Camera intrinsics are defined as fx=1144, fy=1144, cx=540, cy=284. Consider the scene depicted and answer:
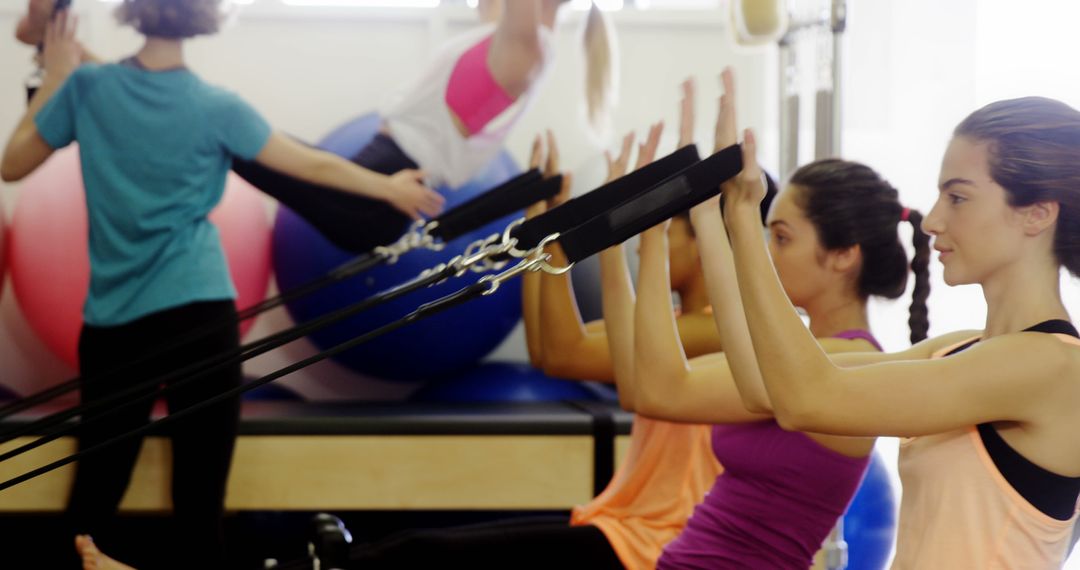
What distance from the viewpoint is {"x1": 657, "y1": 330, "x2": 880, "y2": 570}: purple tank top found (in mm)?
1585

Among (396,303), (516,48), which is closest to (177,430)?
(396,303)

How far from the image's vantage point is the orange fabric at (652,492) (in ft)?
5.99

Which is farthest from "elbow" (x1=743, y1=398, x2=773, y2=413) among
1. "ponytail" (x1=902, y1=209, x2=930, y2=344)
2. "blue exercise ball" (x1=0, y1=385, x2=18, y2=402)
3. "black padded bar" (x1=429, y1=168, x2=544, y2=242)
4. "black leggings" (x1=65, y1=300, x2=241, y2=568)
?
"blue exercise ball" (x1=0, y1=385, x2=18, y2=402)

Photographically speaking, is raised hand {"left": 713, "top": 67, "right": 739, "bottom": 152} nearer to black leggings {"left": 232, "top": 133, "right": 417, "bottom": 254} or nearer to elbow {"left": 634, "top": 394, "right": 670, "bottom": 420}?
elbow {"left": 634, "top": 394, "right": 670, "bottom": 420}

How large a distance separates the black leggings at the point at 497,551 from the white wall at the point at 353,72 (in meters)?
1.73

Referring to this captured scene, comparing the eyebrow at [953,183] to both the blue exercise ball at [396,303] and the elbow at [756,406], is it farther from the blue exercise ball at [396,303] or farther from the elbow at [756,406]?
the blue exercise ball at [396,303]

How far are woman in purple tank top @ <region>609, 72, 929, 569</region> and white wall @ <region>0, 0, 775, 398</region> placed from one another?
170 cm

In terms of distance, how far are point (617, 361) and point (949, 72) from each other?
1146 millimetres

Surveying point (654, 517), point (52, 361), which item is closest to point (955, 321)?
point (654, 517)

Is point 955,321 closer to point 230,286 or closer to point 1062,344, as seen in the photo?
point 1062,344

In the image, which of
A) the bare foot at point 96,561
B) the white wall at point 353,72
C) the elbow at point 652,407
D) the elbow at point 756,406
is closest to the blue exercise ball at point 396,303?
the white wall at point 353,72

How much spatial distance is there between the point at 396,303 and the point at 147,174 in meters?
0.90

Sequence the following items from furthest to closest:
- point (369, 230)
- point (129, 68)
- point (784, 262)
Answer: point (369, 230) → point (129, 68) → point (784, 262)

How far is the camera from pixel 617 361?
1.89 meters
